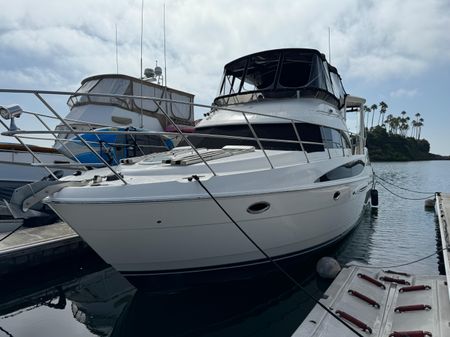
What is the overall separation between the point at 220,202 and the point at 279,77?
368 cm

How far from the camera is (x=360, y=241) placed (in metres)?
8.27

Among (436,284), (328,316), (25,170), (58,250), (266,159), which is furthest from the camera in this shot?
(25,170)

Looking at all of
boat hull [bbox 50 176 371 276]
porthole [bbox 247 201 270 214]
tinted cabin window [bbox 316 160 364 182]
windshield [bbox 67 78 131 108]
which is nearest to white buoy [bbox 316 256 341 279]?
boat hull [bbox 50 176 371 276]

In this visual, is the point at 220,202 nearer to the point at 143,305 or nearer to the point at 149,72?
the point at 143,305

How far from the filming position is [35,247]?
630cm

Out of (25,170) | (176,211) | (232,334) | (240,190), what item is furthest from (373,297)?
(25,170)

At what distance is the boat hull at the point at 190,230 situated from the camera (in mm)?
4020

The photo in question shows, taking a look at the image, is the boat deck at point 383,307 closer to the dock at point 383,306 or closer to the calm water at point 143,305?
the dock at point 383,306

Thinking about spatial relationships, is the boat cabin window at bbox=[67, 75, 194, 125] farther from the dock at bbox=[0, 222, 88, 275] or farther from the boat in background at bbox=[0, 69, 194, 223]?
the dock at bbox=[0, 222, 88, 275]

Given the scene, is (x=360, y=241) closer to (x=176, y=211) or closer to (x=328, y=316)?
(x=328, y=316)

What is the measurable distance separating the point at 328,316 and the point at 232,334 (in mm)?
1151

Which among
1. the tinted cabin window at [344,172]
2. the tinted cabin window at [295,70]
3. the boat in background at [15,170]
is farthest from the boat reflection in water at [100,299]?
the tinted cabin window at [295,70]

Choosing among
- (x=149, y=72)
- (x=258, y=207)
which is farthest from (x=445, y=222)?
(x=149, y=72)

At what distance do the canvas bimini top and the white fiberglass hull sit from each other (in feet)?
7.96
